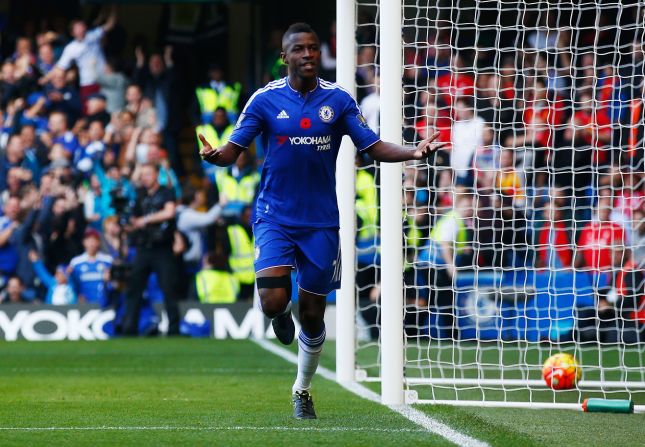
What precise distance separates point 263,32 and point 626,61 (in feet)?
20.7

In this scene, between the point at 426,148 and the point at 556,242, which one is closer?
the point at 426,148

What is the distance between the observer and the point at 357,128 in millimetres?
7207

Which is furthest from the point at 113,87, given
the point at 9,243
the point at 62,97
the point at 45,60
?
the point at 9,243

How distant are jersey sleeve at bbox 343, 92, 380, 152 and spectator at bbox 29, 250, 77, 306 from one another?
10.8m

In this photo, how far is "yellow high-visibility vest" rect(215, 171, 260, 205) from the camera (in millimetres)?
18016

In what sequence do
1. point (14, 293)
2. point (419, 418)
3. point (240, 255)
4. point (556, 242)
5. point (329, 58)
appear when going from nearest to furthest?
point (419, 418) < point (556, 242) < point (14, 293) < point (240, 255) < point (329, 58)

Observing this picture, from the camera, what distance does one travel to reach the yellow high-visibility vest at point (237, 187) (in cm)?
1802

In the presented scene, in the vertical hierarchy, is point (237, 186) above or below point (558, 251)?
above

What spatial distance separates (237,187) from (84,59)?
3204mm

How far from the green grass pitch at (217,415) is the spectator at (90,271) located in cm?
535

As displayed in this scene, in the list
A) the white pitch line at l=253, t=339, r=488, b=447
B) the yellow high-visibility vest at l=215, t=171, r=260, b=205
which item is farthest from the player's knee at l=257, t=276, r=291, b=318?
the yellow high-visibility vest at l=215, t=171, r=260, b=205

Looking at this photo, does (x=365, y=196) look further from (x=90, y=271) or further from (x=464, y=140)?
(x=90, y=271)

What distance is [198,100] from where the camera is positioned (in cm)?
1884

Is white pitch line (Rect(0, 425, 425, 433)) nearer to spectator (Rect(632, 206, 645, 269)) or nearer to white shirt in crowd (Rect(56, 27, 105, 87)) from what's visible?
spectator (Rect(632, 206, 645, 269))
